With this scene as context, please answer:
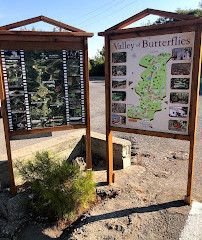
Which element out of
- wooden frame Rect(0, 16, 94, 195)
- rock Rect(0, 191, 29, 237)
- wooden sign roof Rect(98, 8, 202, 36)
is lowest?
rock Rect(0, 191, 29, 237)

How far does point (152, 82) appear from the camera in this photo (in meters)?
3.55

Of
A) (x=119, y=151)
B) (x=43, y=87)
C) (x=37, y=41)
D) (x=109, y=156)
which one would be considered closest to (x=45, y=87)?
(x=43, y=87)

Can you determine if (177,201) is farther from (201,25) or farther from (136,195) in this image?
(201,25)

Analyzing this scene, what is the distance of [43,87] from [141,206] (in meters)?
2.45

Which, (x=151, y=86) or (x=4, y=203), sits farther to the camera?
(x=4, y=203)

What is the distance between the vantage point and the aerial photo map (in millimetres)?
3277

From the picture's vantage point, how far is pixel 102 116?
10.2m

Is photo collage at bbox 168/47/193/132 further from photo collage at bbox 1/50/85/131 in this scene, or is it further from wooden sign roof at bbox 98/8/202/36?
photo collage at bbox 1/50/85/131

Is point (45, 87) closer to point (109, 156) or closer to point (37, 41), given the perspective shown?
point (37, 41)

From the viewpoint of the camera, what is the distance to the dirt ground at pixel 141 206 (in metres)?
3.02

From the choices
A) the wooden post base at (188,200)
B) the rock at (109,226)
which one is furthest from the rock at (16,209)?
the wooden post base at (188,200)

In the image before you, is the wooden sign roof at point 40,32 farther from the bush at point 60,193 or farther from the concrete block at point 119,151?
the concrete block at point 119,151

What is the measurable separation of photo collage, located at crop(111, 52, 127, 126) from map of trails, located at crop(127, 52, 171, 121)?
201 millimetres

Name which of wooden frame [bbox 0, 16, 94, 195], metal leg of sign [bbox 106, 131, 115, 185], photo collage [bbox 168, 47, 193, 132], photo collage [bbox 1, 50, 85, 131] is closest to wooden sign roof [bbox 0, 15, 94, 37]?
wooden frame [bbox 0, 16, 94, 195]
